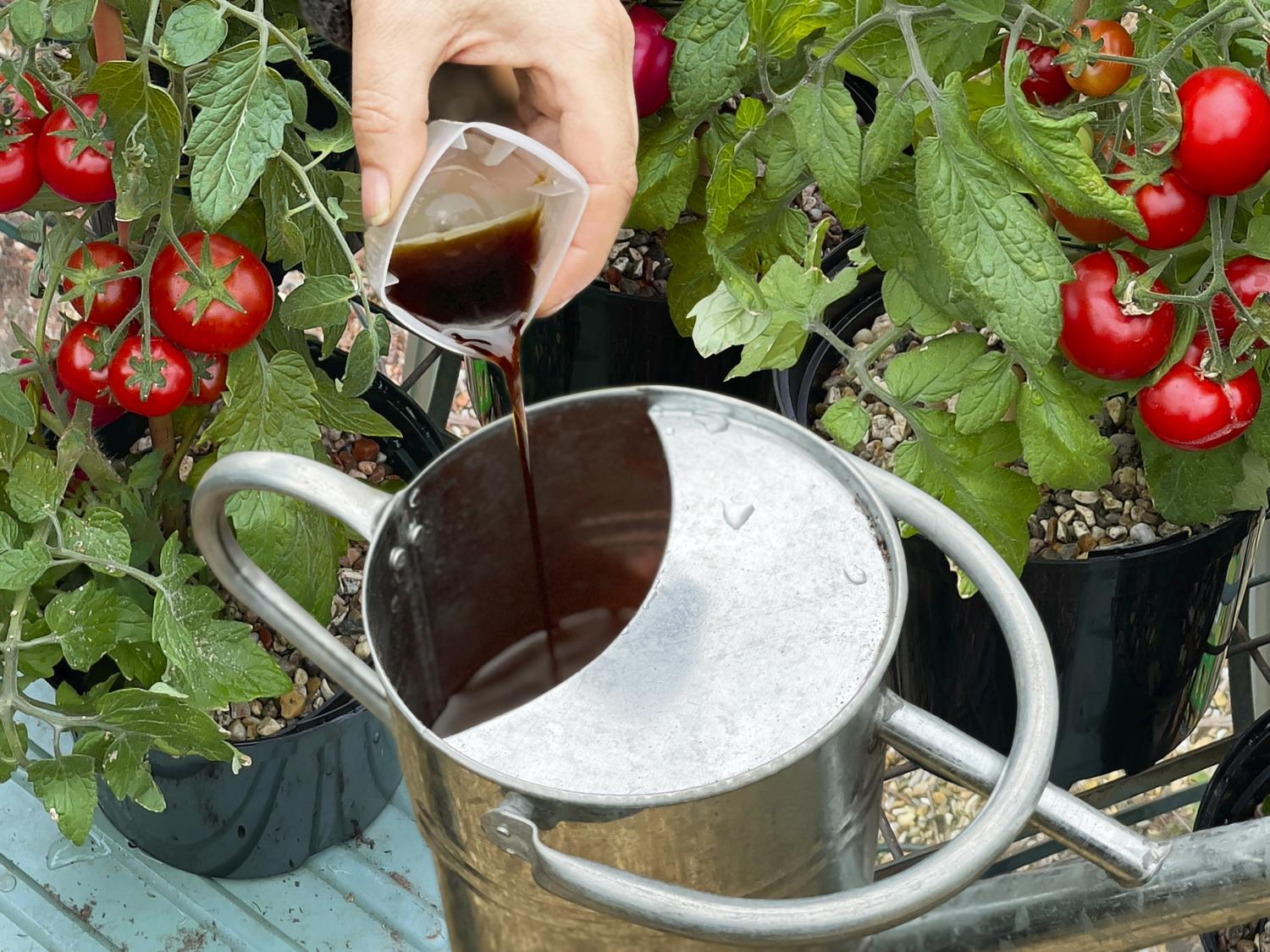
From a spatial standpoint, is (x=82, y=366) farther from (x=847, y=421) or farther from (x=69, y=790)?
(x=847, y=421)

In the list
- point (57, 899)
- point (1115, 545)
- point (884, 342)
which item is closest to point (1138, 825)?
point (1115, 545)

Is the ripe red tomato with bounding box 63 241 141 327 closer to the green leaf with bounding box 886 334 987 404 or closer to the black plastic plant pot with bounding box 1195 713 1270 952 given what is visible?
the green leaf with bounding box 886 334 987 404

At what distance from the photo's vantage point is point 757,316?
0.68 metres

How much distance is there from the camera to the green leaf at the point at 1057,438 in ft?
2.09

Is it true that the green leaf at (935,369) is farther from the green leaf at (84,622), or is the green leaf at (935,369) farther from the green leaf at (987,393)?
the green leaf at (84,622)

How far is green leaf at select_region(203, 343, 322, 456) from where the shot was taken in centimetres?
68

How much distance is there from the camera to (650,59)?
0.73m

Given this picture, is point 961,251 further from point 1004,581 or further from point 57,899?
point 57,899

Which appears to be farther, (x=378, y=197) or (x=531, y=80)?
(x=531, y=80)

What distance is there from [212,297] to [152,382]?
48mm

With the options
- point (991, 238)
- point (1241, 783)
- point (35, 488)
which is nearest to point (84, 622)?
point (35, 488)

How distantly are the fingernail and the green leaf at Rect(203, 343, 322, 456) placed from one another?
0.13 m

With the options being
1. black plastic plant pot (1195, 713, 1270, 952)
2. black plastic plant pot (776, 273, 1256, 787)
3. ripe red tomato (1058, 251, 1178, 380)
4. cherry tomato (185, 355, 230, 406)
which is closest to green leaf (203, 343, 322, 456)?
cherry tomato (185, 355, 230, 406)

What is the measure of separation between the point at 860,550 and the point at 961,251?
0.19 meters
